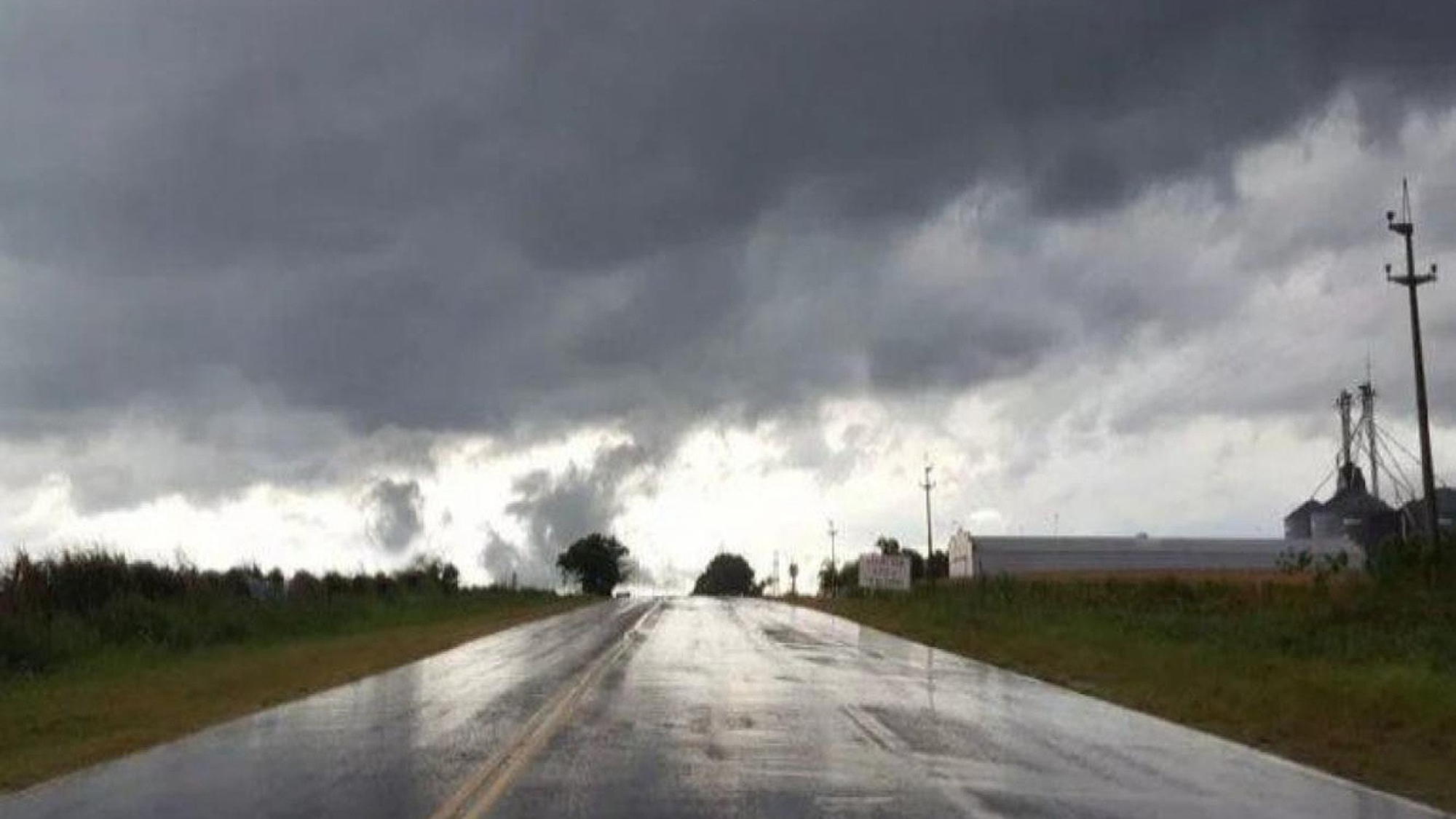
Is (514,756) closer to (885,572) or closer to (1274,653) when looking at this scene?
(1274,653)

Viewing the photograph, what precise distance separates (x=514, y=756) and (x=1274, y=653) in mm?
21254

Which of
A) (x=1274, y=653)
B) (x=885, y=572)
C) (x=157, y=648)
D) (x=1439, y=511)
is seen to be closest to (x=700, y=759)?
(x=1274, y=653)

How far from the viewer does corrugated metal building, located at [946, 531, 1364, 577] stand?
A: 5108 inches

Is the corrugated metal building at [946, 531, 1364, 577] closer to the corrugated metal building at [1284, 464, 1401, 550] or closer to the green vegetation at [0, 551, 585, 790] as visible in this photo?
the corrugated metal building at [1284, 464, 1401, 550]

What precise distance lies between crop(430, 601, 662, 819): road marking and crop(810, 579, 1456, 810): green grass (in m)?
8.08

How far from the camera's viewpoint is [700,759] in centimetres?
1622

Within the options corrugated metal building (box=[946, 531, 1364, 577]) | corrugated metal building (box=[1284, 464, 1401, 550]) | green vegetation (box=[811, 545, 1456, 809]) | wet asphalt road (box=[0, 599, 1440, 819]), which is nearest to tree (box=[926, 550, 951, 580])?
corrugated metal building (box=[946, 531, 1364, 577])

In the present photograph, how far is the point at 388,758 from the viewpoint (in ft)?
53.3

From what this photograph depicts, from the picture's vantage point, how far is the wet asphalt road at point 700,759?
13.3 meters

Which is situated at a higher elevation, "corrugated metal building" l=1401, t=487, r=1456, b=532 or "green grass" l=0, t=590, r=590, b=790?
"corrugated metal building" l=1401, t=487, r=1456, b=532

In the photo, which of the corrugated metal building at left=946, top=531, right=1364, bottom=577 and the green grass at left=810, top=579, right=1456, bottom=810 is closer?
the green grass at left=810, top=579, right=1456, bottom=810

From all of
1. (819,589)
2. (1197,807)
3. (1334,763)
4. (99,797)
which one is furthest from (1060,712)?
(819,589)

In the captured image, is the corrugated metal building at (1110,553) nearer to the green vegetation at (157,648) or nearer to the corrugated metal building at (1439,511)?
the corrugated metal building at (1439,511)

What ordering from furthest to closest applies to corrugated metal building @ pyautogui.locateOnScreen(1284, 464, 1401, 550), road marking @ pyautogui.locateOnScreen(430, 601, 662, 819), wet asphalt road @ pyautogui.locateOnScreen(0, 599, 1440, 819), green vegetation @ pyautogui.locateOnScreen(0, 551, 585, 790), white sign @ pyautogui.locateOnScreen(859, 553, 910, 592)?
corrugated metal building @ pyautogui.locateOnScreen(1284, 464, 1401, 550), white sign @ pyautogui.locateOnScreen(859, 553, 910, 592), green vegetation @ pyautogui.locateOnScreen(0, 551, 585, 790), wet asphalt road @ pyautogui.locateOnScreen(0, 599, 1440, 819), road marking @ pyautogui.locateOnScreen(430, 601, 662, 819)
